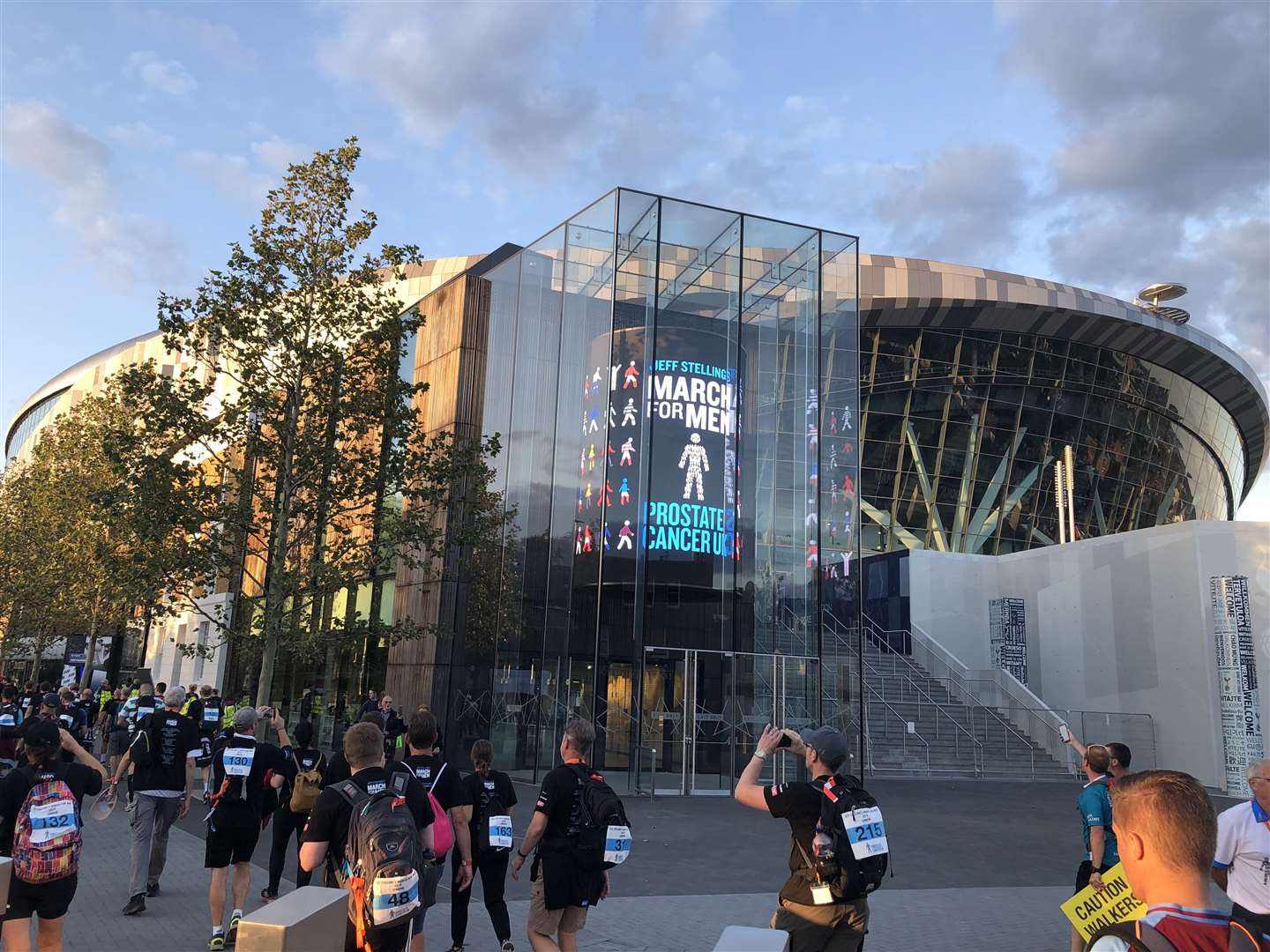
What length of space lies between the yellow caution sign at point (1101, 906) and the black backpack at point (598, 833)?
8.48ft

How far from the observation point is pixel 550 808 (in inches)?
242

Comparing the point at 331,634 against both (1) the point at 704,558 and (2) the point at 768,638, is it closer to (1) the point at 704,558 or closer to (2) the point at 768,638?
(1) the point at 704,558

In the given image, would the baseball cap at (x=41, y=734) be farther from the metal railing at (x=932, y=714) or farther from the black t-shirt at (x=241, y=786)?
the metal railing at (x=932, y=714)

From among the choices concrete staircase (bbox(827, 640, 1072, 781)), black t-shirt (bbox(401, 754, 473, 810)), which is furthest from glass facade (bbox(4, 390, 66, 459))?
black t-shirt (bbox(401, 754, 473, 810))

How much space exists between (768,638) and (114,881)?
14154mm

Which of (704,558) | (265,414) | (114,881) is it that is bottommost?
Answer: (114,881)

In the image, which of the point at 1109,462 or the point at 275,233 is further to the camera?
the point at 1109,462

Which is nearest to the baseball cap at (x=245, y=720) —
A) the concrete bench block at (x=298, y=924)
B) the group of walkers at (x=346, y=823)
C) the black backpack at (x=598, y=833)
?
the group of walkers at (x=346, y=823)

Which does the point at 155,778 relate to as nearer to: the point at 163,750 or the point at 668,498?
the point at 163,750

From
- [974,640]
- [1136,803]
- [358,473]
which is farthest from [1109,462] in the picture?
[1136,803]

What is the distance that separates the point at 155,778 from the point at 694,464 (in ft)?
46.1

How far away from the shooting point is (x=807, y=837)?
507cm

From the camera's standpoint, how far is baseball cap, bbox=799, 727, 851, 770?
511cm

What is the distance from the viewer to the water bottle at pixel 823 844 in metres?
4.90
